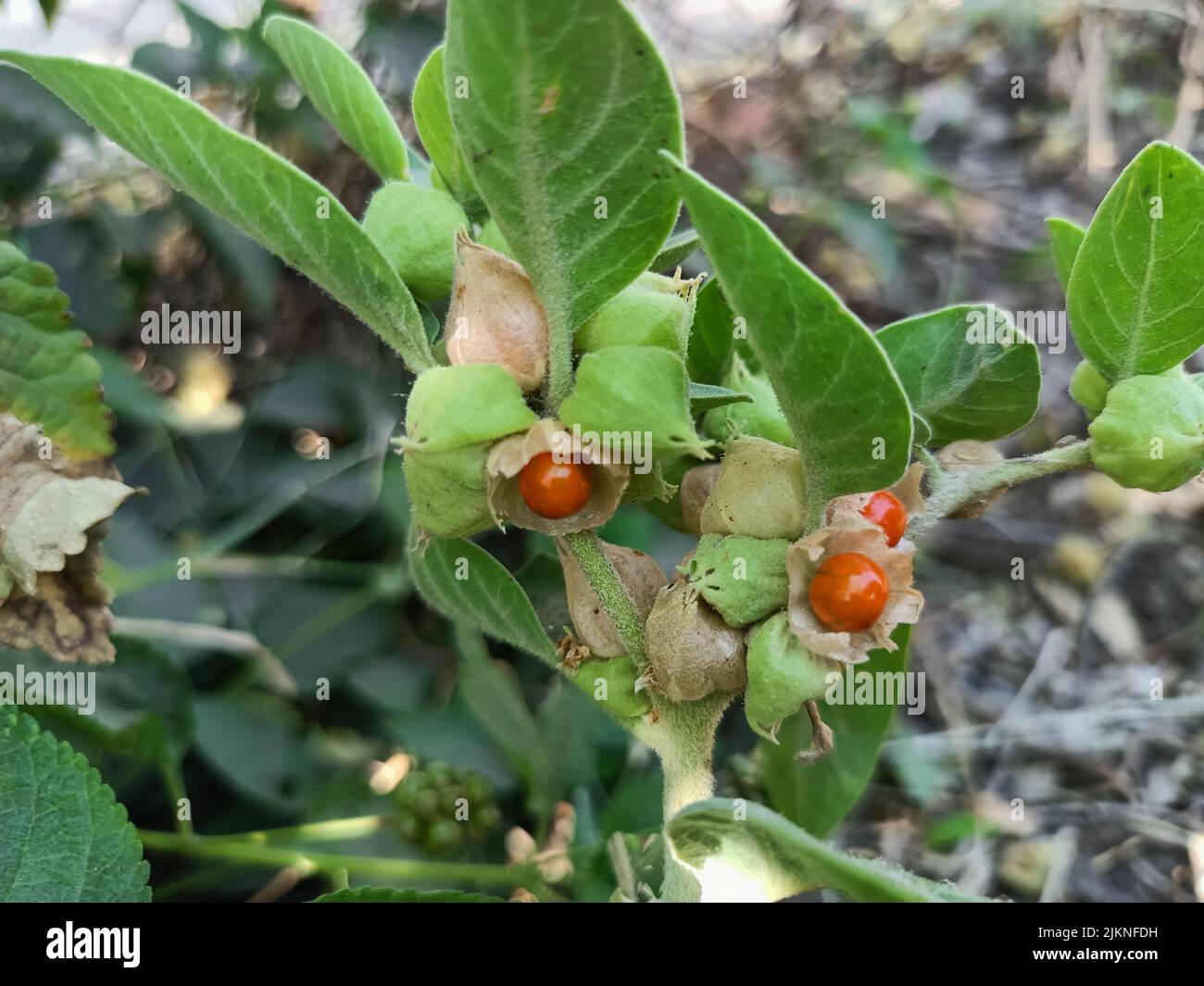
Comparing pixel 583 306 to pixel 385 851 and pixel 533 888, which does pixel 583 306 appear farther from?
pixel 385 851

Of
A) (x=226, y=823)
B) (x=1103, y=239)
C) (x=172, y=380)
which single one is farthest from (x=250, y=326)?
(x=1103, y=239)

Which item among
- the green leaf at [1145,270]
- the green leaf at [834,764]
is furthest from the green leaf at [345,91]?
the green leaf at [834,764]

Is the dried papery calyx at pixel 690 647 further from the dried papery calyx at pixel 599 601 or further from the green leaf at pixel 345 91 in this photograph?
the green leaf at pixel 345 91

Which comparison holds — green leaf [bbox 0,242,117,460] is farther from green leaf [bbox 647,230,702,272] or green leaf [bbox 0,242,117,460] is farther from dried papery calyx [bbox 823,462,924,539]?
dried papery calyx [bbox 823,462,924,539]

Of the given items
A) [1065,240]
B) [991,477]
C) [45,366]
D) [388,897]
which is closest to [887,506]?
[991,477]

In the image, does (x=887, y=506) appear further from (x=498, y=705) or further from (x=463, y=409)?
(x=498, y=705)

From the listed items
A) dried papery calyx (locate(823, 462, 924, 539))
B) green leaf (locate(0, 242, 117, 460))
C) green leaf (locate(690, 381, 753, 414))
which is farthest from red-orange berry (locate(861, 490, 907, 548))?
green leaf (locate(0, 242, 117, 460))
